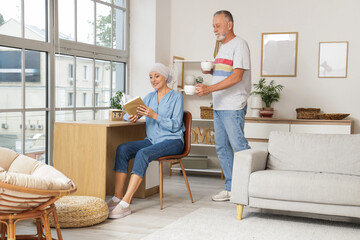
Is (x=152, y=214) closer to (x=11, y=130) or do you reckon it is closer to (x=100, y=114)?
(x=11, y=130)

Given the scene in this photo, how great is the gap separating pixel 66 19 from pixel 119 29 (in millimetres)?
1142

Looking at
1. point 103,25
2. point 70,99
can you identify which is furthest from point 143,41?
point 70,99

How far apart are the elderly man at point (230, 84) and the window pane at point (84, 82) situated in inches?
54.2

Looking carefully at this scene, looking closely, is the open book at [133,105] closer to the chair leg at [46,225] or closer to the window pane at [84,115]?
the window pane at [84,115]

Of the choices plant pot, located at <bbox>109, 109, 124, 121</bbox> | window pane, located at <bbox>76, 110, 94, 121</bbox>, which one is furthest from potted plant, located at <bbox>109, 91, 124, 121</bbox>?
window pane, located at <bbox>76, 110, 94, 121</bbox>

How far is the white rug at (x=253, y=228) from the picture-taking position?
3.03 meters

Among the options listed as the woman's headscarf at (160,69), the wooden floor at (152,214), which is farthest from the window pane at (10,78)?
the woman's headscarf at (160,69)

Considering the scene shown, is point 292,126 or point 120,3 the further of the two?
point 120,3

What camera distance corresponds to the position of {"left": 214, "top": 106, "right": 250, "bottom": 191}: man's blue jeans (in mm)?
4059

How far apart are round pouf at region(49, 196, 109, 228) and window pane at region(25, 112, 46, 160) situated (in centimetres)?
85

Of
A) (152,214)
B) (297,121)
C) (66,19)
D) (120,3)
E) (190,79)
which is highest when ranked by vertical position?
(120,3)

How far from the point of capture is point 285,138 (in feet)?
12.5

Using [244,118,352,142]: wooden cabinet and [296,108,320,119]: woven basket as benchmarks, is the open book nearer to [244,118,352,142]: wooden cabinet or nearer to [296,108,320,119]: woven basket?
[244,118,352,142]: wooden cabinet

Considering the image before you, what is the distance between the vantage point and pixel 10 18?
372 centimetres
